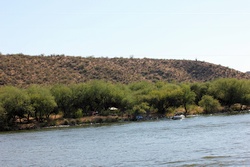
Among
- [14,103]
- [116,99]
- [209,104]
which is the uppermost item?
[116,99]

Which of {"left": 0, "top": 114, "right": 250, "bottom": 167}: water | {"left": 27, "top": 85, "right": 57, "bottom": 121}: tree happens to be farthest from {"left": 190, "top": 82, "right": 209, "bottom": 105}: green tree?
{"left": 0, "top": 114, "right": 250, "bottom": 167}: water

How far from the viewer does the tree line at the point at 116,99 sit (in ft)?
327

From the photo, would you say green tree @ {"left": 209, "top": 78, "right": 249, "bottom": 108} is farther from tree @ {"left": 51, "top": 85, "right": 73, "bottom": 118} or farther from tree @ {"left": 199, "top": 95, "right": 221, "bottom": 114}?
tree @ {"left": 51, "top": 85, "right": 73, "bottom": 118}

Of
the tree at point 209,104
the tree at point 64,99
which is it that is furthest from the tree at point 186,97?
the tree at point 64,99

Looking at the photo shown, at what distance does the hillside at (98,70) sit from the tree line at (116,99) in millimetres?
20543

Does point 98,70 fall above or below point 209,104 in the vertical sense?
Result: above

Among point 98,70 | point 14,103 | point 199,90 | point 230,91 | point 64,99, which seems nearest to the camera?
point 14,103

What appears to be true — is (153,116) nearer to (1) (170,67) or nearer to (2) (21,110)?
(2) (21,110)

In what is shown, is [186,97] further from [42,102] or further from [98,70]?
[98,70]

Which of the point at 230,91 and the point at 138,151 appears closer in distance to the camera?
the point at 138,151

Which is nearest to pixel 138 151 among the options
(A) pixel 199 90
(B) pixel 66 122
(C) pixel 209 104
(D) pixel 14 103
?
(D) pixel 14 103

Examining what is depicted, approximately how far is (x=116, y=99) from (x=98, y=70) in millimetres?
37534

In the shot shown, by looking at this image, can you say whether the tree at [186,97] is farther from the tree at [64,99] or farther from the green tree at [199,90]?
the tree at [64,99]

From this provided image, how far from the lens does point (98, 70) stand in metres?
148
